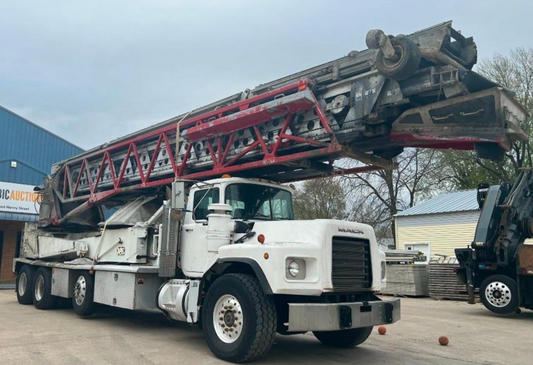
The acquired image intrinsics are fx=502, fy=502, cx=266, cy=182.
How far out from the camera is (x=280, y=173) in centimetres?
888

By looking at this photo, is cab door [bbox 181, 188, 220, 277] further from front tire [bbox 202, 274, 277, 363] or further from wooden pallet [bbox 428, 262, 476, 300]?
wooden pallet [bbox 428, 262, 476, 300]

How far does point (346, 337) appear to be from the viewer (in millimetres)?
7590

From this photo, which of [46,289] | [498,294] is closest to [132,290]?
[46,289]

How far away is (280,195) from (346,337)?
253cm

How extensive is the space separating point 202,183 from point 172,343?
252cm

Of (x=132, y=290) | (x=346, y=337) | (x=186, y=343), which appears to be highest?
(x=132, y=290)

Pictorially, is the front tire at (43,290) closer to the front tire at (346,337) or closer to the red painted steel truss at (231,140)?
the red painted steel truss at (231,140)

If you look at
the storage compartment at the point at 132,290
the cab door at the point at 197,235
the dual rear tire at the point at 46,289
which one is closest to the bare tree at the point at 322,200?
the dual rear tire at the point at 46,289

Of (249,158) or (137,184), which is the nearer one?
(249,158)

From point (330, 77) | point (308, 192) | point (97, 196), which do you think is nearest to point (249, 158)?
point (330, 77)

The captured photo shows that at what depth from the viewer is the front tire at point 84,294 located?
9.95 metres

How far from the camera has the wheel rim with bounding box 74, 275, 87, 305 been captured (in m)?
10.2

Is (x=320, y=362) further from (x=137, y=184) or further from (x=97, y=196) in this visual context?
(x=97, y=196)

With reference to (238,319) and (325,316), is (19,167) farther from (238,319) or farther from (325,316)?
(325,316)
